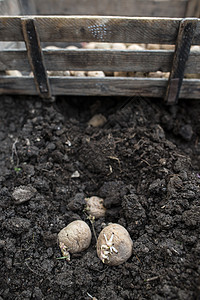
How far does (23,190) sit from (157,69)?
85.8 inches

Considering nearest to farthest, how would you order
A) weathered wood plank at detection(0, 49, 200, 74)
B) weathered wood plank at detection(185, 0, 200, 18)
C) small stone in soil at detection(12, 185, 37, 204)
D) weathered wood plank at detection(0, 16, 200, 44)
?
1. small stone in soil at detection(12, 185, 37, 204)
2. weathered wood plank at detection(0, 16, 200, 44)
3. weathered wood plank at detection(0, 49, 200, 74)
4. weathered wood plank at detection(185, 0, 200, 18)

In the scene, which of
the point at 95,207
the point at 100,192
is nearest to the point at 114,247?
the point at 95,207

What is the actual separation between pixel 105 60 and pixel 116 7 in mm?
1907

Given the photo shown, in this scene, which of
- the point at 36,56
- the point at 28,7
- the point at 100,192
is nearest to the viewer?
the point at 100,192

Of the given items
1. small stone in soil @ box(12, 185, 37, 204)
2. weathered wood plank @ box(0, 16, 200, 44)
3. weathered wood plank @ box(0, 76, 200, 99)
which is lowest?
small stone in soil @ box(12, 185, 37, 204)

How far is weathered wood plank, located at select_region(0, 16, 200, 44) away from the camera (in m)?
2.88

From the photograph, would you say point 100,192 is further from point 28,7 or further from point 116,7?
point 28,7

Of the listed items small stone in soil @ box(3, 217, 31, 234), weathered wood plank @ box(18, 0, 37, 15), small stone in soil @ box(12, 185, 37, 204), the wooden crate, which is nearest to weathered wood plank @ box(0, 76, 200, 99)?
the wooden crate

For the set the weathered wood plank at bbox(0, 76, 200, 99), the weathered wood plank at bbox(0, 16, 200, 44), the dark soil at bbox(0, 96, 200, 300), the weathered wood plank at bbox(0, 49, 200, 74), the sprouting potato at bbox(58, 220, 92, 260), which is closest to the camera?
the dark soil at bbox(0, 96, 200, 300)

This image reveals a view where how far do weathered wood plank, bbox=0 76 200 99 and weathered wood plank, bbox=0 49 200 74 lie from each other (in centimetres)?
16

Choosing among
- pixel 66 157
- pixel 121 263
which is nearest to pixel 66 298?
pixel 121 263

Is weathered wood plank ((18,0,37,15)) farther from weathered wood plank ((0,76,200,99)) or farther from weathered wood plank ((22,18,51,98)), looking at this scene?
weathered wood plank ((22,18,51,98))

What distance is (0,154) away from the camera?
11.0ft

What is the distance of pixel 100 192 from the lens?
307 centimetres
